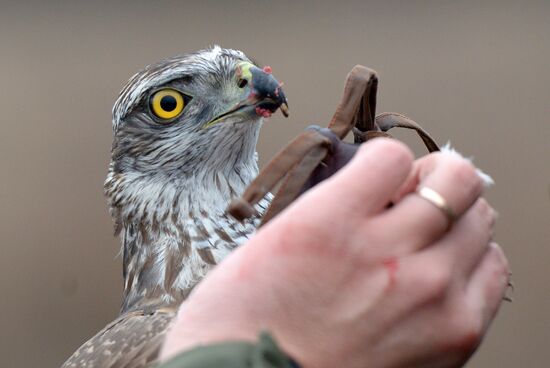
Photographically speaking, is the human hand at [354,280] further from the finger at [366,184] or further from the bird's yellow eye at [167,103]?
the bird's yellow eye at [167,103]

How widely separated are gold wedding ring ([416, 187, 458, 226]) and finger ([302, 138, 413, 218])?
0.03 meters

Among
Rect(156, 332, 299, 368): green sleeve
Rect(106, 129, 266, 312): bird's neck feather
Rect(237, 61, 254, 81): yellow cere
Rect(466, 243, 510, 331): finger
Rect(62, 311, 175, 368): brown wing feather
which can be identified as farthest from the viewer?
Rect(237, 61, 254, 81): yellow cere

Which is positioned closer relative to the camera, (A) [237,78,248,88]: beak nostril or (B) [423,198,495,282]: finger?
(B) [423,198,495,282]: finger

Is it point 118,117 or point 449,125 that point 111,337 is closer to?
point 118,117

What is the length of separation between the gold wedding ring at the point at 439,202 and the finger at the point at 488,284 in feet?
0.30

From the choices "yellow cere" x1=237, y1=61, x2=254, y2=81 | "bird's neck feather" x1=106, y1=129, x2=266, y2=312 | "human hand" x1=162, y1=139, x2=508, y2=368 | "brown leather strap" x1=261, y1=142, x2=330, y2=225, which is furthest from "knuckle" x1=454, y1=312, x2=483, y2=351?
"yellow cere" x1=237, y1=61, x2=254, y2=81

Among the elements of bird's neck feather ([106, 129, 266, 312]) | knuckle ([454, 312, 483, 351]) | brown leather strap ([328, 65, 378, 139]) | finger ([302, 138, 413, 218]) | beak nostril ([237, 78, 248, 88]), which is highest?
brown leather strap ([328, 65, 378, 139])

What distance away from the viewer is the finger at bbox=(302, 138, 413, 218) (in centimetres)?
86

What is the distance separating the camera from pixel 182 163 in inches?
78.3

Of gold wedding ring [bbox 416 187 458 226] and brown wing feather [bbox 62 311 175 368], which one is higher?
gold wedding ring [bbox 416 187 458 226]

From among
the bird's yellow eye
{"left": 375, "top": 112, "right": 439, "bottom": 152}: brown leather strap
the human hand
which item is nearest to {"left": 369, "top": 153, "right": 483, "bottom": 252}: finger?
the human hand

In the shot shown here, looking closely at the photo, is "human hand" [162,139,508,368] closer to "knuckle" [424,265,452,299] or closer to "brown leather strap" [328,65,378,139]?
"knuckle" [424,265,452,299]

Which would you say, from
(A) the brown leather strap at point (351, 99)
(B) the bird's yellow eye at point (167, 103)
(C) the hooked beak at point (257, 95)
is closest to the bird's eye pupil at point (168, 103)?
(B) the bird's yellow eye at point (167, 103)

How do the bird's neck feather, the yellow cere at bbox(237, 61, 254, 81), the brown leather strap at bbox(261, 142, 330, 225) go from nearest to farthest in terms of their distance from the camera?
the brown leather strap at bbox(261, 142, 330, 225), the bird's neck feather, the yellow cere at bbox(237, 61, 254, 81)
